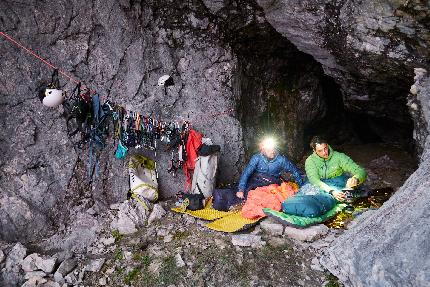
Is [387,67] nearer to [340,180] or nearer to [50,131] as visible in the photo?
[340,180]

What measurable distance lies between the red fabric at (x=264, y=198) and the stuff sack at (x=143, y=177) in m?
2.00

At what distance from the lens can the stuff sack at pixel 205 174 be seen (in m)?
7.62

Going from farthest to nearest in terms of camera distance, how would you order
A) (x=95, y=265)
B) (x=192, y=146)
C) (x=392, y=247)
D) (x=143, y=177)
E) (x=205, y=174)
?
(x=192, y=146) < (x=143, y=177) < (x=205, y=174) < (x=95, y=265) < (x=392, y=247)

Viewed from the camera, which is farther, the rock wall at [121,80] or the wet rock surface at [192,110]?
the rock wall at [121,80]

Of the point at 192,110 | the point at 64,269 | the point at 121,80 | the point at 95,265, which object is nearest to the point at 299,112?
the point at 192,110

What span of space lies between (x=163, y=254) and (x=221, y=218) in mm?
1298

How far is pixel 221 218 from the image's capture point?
22.3 feet

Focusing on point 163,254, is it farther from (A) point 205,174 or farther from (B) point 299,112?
(B) point 299,112

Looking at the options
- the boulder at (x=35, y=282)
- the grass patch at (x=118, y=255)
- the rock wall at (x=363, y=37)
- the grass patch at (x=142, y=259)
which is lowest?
the boulder at (x=35, y=282)

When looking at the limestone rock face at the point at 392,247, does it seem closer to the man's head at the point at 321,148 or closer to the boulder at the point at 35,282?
the man's head at the point at 321,148

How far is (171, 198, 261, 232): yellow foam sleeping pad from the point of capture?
20.6 feet

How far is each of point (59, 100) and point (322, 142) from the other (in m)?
4.68

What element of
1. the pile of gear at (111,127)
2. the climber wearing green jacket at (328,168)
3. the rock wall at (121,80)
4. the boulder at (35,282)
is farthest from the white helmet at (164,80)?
the boulder at (35,282)

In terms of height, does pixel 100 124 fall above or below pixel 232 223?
above
